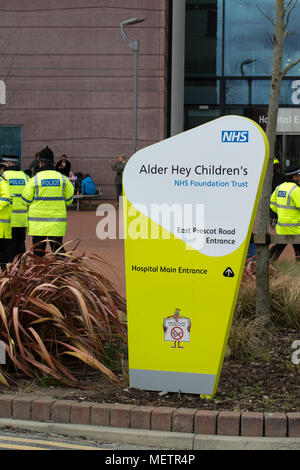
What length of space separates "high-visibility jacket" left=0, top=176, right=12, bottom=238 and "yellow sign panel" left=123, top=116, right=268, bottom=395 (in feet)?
18.5

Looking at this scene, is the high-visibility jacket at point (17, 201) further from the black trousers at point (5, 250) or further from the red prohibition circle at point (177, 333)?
→ the red prohibition circle at point (177, 333)

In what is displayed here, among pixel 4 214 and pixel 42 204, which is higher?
pixel 42 204

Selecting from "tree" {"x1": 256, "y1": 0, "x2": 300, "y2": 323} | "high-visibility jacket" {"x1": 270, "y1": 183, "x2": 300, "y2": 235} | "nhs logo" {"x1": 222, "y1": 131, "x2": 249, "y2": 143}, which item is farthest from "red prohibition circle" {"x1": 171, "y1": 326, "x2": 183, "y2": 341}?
"high-visibility jacket" {"x1": 270, "y1": 183, "x2": 300, "y2": 235}

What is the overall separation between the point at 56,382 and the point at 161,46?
23.6 m

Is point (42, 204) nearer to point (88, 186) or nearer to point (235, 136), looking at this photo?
point (235, 136)

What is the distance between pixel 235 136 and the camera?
571 centimetres

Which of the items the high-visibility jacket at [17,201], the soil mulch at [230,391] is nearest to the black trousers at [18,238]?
the high-visibility jacket at [17,201]

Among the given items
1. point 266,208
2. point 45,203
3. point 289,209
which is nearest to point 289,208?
point 289,209

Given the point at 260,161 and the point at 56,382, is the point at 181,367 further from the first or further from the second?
the point at 260,161

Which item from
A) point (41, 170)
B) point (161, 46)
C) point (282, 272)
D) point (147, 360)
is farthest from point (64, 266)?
point (161, 46)

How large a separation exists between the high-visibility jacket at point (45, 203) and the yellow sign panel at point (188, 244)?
5403mm

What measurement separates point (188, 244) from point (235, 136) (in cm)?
80

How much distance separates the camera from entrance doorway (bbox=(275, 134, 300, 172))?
97.8 feet
